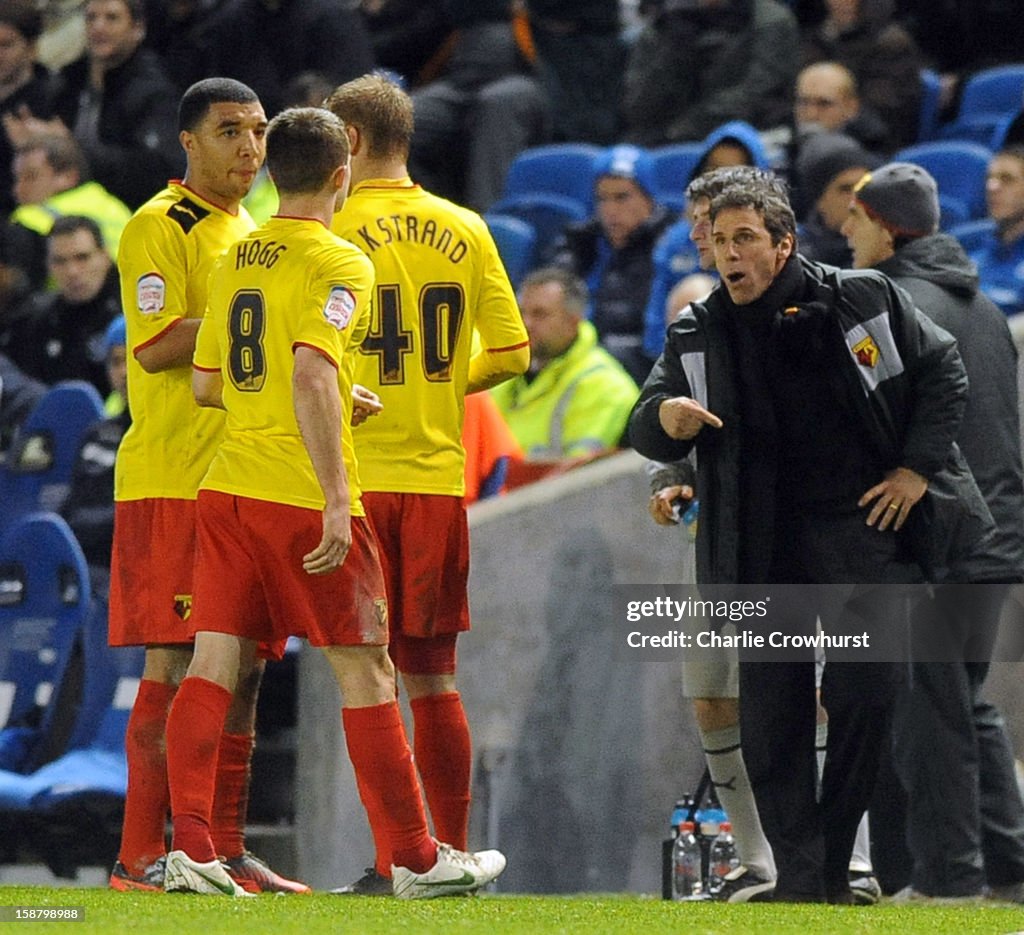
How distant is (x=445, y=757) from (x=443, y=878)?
22.6 inches

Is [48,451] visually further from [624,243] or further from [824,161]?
[824,161]

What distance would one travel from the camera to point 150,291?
6.19m

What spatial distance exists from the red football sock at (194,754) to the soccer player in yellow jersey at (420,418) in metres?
0.66

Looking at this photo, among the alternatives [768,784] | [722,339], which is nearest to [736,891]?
[768,784]

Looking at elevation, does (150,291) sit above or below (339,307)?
above

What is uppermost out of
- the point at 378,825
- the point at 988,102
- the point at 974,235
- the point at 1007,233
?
the point at 988,102

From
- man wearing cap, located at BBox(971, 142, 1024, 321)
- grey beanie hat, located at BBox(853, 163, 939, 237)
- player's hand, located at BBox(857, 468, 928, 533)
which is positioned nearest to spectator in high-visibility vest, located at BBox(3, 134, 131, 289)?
man wearing cap, located at BBox(971, 142, 1024, 321)

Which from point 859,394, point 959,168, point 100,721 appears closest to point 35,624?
point 100,721

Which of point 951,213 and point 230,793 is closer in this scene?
point 230,793

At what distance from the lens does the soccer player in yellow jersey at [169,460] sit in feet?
20.2

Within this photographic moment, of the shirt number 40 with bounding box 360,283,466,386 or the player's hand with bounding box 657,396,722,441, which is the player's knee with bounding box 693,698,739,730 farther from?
the shirt number 40 with bounding box 360,283,466,386

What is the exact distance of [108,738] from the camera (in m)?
8.78

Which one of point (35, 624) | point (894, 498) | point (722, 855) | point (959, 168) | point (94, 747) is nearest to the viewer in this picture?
point (894, 498)

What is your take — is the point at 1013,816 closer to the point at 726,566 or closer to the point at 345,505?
the point at 726,566
